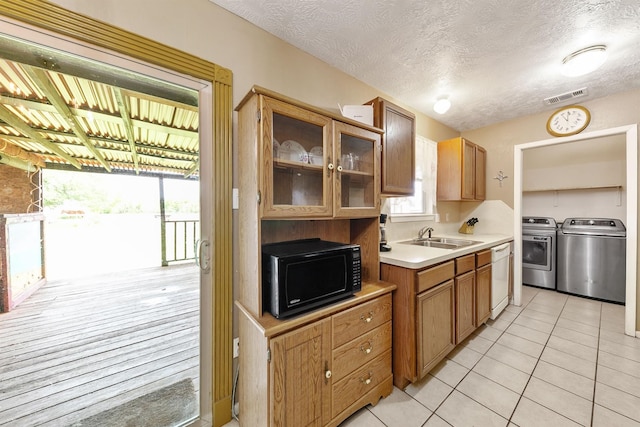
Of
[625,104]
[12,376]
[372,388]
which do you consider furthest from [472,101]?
[12,376]

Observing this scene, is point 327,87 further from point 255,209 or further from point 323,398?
point 323,398

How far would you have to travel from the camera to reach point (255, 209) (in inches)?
45.0

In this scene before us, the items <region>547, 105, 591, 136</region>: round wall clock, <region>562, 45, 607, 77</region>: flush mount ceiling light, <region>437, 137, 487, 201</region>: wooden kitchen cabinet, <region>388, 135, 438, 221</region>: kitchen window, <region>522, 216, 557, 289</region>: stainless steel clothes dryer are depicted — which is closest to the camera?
<region>562, 45, 607, 77</region>: flush mount ceiling light

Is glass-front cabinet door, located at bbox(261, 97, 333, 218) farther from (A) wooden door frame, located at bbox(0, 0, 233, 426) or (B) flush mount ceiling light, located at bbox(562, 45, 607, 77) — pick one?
(B) flush mount ceiling light, located at bbox(562, 45, 607, 77)

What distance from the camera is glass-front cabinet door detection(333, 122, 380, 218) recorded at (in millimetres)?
1429

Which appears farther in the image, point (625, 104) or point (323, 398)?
point (625, 104)

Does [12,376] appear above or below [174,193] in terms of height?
below

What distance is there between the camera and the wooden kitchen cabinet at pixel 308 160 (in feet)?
3.78

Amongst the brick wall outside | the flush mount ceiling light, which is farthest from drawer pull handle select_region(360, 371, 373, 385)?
the flush mount ceiling light

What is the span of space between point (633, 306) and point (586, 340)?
0.66m

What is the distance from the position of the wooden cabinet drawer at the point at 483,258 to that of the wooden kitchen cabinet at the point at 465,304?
0.15 metres

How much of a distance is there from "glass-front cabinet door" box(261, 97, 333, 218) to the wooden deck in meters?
0.92

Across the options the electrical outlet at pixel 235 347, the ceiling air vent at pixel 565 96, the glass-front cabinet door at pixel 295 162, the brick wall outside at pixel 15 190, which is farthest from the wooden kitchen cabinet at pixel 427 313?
the brick wall outside at pixel 15 190

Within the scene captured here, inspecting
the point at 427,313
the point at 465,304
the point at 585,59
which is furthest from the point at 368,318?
the point at 585,59
